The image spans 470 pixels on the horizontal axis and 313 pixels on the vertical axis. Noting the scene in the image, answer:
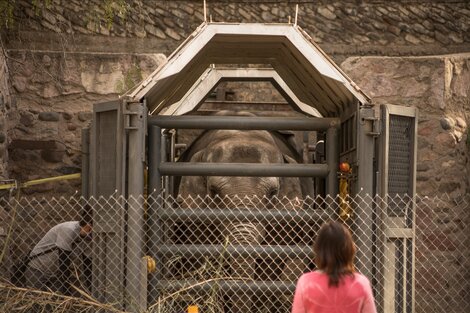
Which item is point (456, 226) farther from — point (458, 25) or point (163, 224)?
point (458, 25)

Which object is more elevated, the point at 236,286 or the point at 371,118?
the point at 371,118

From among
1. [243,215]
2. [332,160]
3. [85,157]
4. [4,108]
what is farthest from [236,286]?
[4,108]

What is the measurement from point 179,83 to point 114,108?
138 cm

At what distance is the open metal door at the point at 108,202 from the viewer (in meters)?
8.48

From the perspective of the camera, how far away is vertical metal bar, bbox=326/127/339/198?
909 cm

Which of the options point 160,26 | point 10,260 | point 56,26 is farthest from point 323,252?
point 160,26

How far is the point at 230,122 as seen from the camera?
9055 mm

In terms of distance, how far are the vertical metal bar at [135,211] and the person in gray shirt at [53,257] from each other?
3.87 ft

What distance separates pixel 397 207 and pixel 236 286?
1.48 meters

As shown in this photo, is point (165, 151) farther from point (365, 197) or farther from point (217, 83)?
point (365, 197)

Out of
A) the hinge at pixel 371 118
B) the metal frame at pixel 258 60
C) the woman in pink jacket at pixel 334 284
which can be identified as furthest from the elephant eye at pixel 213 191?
the woman in pink jacket at pixel 334 284

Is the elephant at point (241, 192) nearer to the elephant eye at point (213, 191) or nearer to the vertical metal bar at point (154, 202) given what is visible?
the elephant eye at point (213, 191)

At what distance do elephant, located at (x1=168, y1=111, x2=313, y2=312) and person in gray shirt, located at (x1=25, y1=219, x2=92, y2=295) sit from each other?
40.6 inches

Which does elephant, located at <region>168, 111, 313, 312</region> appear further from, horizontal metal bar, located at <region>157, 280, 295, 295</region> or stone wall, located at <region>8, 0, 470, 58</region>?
stone wall, located at <region>8, 0, 470, 58</region>
